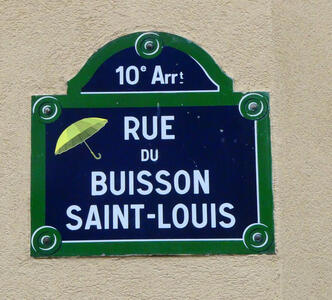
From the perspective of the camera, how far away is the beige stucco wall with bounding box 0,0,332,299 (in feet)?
10.8

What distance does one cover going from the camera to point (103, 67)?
3.51 meters

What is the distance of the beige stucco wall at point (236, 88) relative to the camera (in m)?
3.29

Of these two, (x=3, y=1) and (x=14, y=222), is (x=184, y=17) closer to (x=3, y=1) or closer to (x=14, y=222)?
(x=3, y=1)

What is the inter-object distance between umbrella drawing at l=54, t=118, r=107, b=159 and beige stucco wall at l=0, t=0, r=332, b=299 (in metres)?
0.17

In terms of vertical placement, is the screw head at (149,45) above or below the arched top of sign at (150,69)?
above

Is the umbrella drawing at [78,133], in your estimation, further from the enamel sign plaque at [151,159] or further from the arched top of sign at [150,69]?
the arched top of sign at [150,69]

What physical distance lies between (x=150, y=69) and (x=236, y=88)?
43cm

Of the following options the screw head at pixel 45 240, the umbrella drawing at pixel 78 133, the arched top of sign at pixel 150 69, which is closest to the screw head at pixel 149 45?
the arched top of sign at pixel 150 69

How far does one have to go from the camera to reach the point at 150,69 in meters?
3.52

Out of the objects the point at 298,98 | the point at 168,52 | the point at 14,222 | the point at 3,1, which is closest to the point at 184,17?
the point at 168,52

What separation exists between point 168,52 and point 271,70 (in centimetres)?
51

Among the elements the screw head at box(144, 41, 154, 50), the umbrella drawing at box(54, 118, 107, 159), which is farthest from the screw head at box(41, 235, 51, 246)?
the screw head at box(144, 41, 154, 50)

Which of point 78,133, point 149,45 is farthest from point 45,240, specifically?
point 149,45

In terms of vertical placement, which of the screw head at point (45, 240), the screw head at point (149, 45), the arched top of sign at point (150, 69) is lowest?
the screw head at point (45, 240)
